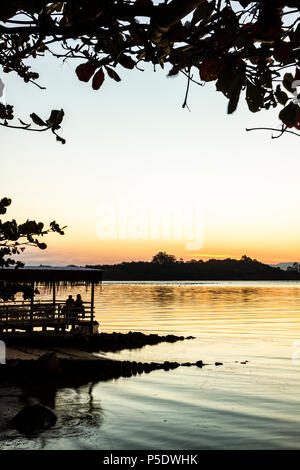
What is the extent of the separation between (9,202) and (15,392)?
45.6ft

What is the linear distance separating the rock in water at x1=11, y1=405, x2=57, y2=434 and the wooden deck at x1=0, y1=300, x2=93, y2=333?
35.2 ft

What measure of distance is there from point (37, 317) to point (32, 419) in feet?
50.2

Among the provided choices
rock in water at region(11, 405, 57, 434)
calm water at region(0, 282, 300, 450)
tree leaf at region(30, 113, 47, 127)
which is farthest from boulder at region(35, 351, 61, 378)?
tree leaf at region(30, 113, 47, 127)

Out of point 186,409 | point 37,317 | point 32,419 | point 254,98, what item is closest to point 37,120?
point 254,98

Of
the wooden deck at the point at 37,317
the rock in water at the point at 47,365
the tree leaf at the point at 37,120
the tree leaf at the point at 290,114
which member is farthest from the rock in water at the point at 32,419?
the tree leaf at the point at 290,114

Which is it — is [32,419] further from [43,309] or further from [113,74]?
[43,309]

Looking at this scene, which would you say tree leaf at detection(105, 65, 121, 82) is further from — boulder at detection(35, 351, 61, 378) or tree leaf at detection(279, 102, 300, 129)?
boulder at detection(35, 351, 61, 378)

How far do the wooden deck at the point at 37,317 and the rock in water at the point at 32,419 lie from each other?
10.7m

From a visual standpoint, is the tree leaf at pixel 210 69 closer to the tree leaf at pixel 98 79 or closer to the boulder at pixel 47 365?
the tree leaf at pixel 98 79

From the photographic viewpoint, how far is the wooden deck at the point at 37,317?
25.7m

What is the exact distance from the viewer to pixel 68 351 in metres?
25.1

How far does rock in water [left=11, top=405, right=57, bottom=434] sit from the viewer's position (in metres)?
13.8
